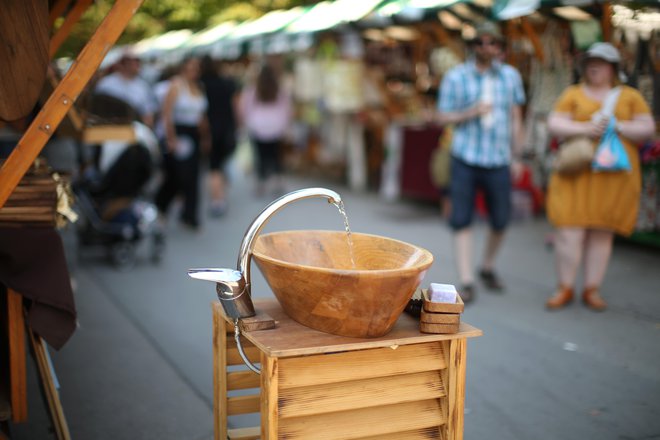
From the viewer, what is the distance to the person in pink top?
11273 mm

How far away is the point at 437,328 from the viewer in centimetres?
248

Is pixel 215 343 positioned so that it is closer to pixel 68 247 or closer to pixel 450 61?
A: pixel 68 247

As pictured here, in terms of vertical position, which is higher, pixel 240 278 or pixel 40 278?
pixel 240 278

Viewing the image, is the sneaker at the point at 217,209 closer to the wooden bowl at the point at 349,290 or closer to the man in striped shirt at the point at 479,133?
the man in striped shirt at the point at 479,133

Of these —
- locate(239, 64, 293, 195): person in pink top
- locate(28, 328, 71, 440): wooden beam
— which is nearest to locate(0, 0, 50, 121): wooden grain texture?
locate(28, 328, 71, 440): wooden beam

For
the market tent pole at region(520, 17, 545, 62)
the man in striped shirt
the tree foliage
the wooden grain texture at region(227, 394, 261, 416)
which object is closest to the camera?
the wooden grain texture at region(227, 394, 261, 416)

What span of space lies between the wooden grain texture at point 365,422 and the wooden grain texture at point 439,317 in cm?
30

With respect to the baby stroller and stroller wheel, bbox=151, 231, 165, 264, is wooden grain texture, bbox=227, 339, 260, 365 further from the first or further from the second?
stroller wheel, bbox=151, 231, 165, 264

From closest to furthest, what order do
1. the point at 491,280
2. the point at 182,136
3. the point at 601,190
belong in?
1. the point at 601,190
2. the point at 491,280
3. the point at 182,136

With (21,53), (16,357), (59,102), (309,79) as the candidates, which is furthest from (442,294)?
(309,79)

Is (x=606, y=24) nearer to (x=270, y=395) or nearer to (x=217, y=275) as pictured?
(x=217, y=275)

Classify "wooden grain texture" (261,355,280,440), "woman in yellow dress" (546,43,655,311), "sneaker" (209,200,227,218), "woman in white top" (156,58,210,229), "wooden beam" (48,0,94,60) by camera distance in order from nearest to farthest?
"wooden grain texture" (261,355,280,440)
"wooden beam" (48,0,94,60)
"woman in yellow dress" (546,43,655,311)
"woman in white top" (156,58,210,229)
"sneaker" (209,200,227,218)

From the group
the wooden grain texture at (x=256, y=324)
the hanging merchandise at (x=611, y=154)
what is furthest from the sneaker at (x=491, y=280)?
the wooden grain texture at (x=256, y=324)

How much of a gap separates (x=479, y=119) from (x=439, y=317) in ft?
11.1
